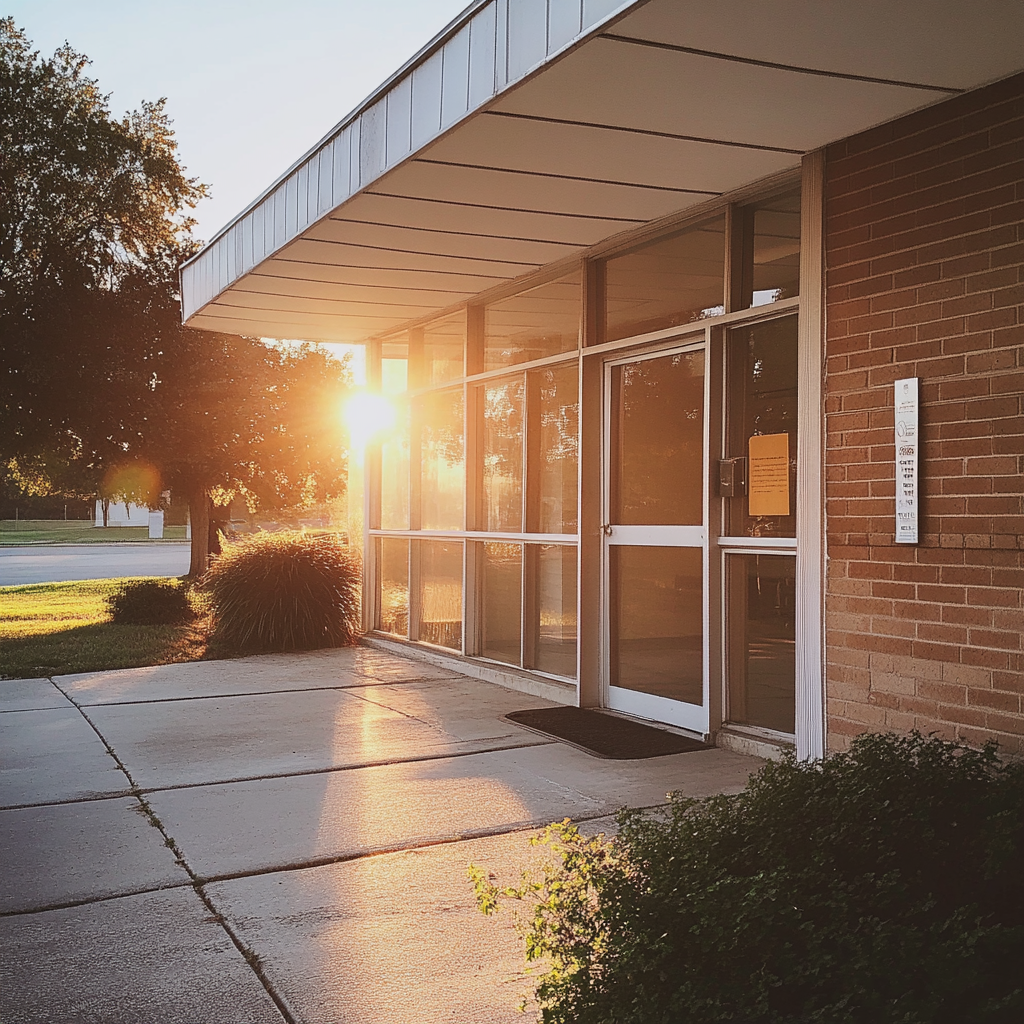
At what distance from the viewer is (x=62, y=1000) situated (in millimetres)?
2934

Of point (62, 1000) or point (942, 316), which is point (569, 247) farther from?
point (62, 1000)

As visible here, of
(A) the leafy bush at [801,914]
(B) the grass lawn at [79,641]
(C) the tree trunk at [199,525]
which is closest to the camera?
(A) the leafy bush at [801,914]

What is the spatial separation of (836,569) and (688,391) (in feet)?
5.61

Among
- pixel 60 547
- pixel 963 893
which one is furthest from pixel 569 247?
pixel 60 547

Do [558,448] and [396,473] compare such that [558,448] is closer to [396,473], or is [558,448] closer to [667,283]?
[667,283]

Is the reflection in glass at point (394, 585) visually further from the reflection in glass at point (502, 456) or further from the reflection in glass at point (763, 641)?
the reflection in glass at point (763, 641)

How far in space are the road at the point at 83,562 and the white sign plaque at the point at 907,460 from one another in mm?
19857

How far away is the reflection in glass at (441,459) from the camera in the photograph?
9.27 metres

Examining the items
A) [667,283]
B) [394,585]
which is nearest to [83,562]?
[394,585]

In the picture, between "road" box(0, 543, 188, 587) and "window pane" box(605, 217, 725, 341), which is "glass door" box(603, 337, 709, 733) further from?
"road" box(0, 543, 188, 587)

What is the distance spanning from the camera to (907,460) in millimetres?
4656

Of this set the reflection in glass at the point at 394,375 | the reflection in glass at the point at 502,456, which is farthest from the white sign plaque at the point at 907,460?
the reflection in glass at the point at 394,375

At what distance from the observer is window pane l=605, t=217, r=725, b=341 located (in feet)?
20.3

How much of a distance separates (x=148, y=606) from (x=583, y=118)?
10529 millimetres
